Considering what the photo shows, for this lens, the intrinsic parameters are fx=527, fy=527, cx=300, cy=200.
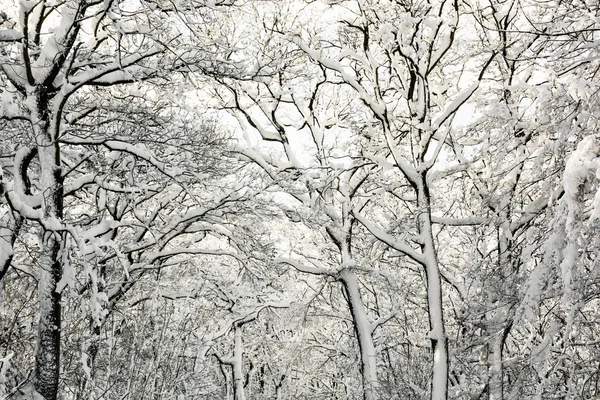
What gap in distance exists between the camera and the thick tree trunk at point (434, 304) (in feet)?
24.3

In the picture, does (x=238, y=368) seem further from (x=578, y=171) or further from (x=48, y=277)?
(x=578, y=171)

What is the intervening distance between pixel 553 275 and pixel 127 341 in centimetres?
417

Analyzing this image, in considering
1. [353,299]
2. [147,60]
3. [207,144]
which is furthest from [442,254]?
[147,60]

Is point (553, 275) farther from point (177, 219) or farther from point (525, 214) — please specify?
point (177, 219)

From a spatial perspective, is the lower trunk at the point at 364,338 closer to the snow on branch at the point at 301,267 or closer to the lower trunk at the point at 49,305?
the snow on branch at the point at 301,267

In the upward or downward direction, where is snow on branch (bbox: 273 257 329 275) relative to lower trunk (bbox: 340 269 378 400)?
upward

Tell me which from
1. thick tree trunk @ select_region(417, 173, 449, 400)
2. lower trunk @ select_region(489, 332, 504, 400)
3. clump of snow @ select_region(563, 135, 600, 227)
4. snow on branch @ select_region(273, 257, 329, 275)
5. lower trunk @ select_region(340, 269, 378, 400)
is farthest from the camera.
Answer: snow on branch @ select_region(273, 257, 329, 275)

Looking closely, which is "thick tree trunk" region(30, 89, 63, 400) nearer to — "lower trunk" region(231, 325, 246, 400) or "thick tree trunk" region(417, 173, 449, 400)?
"thick tree trunk" region(417, 173, 449, 400)

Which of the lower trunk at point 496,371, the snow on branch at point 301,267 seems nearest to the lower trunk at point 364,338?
the snow on branch at point 301,267

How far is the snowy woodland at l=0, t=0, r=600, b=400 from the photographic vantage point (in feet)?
16.0

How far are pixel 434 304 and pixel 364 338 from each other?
198 centimetres

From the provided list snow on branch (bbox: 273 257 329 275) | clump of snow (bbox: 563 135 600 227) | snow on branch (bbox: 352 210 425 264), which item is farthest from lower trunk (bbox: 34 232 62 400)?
clump of snow (bbox: 563 135 600 227)

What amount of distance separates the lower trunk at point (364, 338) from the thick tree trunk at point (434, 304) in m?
1.76

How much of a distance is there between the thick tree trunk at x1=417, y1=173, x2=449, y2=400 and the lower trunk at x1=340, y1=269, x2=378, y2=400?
1.76 m
